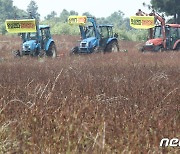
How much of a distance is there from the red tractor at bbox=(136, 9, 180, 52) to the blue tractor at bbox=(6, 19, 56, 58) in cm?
492

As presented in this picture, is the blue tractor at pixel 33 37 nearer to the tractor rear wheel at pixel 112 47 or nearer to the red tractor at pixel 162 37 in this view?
the tractor rear wheel at pixel 112 47

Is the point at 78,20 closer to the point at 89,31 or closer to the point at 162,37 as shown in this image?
the point at 89,31

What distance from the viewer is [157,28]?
2091 centimetres

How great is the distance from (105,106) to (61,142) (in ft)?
4.30

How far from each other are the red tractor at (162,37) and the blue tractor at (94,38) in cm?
185

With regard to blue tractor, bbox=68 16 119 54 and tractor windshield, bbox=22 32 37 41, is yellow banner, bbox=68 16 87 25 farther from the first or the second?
tractor windshield, bbox=22 32 37 41

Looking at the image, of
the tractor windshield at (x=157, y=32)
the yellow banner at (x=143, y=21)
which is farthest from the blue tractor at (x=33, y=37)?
the tractor windshield at (x=157, y=32)

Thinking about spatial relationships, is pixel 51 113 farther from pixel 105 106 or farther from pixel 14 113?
pixel 105 106

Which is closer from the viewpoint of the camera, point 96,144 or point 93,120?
point 96,144

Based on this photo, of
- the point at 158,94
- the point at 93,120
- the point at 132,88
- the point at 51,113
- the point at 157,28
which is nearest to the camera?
the point at 93,120

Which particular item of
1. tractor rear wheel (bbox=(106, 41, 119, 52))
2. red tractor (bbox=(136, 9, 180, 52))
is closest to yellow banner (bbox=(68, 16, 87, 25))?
tractor rear wheel (bbox=(106, 41, 119, 52))

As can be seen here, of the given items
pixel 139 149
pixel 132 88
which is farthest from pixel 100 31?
pixel 139 149

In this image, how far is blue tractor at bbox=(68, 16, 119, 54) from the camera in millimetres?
20328

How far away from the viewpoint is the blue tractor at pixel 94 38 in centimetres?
2033
